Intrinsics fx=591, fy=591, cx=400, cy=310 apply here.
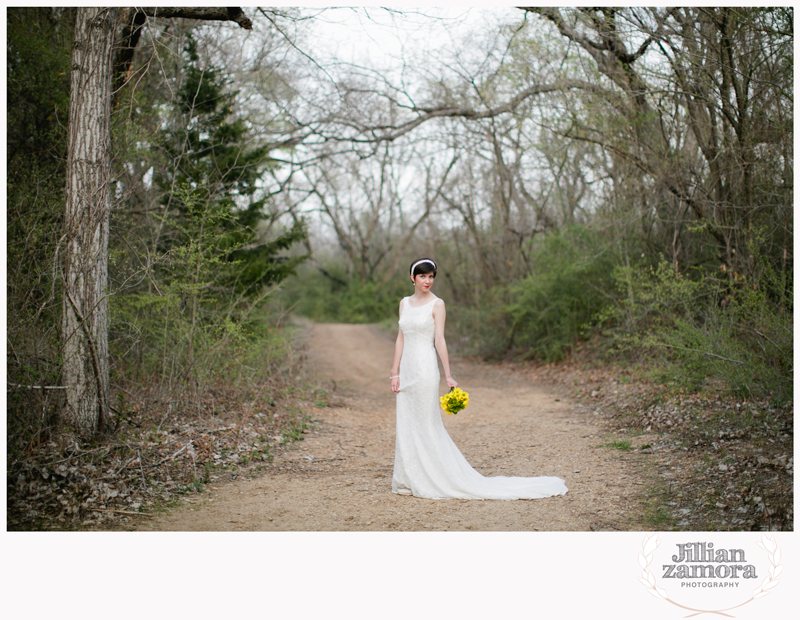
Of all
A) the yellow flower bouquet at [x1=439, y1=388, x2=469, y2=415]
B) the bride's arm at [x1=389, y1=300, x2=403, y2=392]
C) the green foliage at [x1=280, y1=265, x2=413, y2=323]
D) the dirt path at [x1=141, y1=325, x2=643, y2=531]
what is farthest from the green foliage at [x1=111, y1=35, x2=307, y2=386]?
the green foliage at [x1=280, y1=265, x2=413, y2=323]

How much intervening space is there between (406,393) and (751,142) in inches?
214

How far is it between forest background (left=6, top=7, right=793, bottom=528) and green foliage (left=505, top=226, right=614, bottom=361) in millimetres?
58

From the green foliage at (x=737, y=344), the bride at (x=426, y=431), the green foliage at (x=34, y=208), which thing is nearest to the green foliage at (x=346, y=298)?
the green foliage at (x=737, y=344)

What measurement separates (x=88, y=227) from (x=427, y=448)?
11.1 feet

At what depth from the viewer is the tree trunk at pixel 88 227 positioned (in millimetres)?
4957

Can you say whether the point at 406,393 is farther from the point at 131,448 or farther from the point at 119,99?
the point at 119,99

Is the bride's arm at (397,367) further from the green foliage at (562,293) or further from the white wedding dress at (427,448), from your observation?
the green foliage at (562,293)

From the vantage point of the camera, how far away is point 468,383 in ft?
37.4

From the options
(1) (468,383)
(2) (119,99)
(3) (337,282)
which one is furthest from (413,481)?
(3) (337,282)

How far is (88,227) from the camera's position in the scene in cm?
500

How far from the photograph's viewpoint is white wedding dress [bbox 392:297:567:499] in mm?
4613

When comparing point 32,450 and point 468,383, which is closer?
point 32,450

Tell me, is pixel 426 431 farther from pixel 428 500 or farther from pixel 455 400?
pixel 428 500

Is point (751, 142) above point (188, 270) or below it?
above
